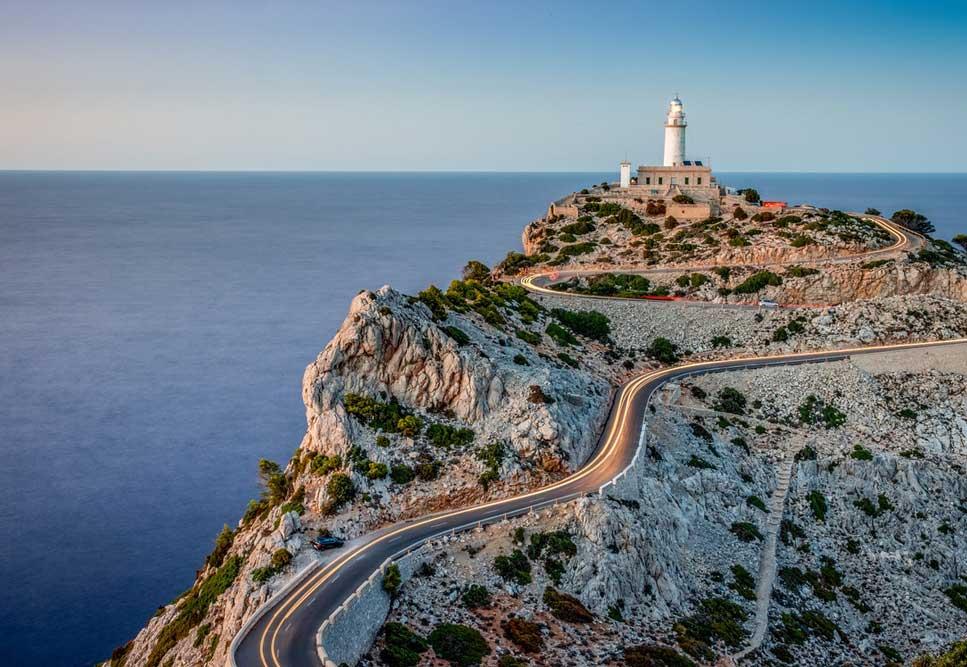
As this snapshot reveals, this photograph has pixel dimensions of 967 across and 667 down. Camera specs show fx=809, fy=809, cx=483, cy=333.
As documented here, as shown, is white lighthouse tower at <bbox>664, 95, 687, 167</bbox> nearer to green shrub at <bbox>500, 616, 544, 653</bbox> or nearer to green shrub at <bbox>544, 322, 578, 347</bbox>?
green shrub at <bbox>544, 322, 578, 347</bbox>

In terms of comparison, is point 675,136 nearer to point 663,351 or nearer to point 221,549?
point 663,351

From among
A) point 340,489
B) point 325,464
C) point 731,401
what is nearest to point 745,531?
point 731,401

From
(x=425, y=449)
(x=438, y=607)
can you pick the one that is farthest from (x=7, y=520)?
(x=438, y=607)

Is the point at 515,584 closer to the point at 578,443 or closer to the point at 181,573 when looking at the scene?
the point at 578,443

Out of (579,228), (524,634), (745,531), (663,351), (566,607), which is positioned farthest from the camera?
(579,228)

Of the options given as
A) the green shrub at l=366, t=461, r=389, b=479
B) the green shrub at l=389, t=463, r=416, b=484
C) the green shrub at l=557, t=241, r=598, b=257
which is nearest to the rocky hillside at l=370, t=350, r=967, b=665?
the green shrub at l=389, t=463, r=416, b=484

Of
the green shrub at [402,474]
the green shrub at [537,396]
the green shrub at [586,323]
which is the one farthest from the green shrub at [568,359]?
the green shrub at [402,474]
